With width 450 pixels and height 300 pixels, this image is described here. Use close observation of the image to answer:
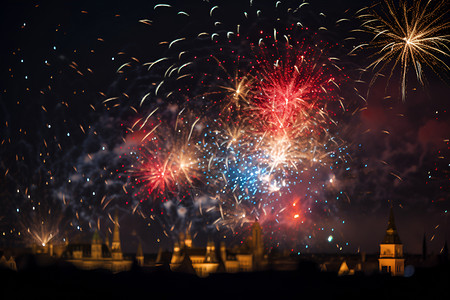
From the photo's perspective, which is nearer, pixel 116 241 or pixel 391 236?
pixel 391 236

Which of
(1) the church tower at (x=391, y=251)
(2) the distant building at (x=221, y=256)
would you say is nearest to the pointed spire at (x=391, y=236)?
(1) the church tower at (x=391, y=251)

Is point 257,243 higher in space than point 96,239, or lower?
lower

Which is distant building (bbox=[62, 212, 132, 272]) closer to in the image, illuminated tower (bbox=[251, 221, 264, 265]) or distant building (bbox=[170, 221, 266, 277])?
distant building (bbox=[170, 221, 266, 277])

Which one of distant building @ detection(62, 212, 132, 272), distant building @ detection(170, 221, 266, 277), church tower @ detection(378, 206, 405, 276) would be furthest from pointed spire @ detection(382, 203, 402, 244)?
distant building @ detection(62, 212, 132, 272)

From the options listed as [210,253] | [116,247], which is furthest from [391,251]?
[116,247]

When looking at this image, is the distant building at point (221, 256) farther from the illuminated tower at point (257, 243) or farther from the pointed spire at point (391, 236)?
the pointed spire at point (391, 236)

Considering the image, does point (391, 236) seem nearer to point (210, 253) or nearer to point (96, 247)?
point (210, 253)

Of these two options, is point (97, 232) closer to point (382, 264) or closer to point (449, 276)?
point (382, 264)
